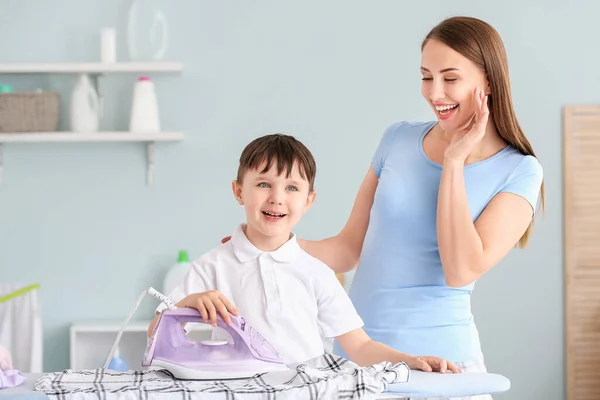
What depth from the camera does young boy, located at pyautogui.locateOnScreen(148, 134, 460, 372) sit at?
140cm

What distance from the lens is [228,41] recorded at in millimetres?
3664

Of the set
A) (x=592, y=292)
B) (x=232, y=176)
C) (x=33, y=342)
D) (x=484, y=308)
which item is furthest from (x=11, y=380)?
(x=592, y=292)

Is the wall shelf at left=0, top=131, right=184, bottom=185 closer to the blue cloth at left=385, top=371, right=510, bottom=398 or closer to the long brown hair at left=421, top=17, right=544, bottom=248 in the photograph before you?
the long brown hair at left=421, top=17, right=544, bottom=248

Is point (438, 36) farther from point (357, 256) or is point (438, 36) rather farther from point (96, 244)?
point (96, 244)

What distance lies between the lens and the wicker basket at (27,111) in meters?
3.46

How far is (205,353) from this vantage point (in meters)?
1.23

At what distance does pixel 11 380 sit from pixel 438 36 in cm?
98

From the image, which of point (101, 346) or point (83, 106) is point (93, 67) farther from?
point (101, 346)

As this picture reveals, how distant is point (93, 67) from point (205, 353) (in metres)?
2.47

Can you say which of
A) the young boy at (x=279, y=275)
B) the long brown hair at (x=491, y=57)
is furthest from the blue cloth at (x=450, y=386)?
the long brown hair at (x=491, y=57)

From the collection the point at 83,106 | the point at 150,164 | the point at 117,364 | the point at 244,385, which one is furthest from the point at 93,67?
the point at 244,385

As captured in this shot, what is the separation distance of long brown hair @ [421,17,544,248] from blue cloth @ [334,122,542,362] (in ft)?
0.12

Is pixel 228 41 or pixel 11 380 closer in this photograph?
pixel 11 380

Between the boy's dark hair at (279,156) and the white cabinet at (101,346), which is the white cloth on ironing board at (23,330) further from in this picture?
the boy's dark hair at (279,156)
